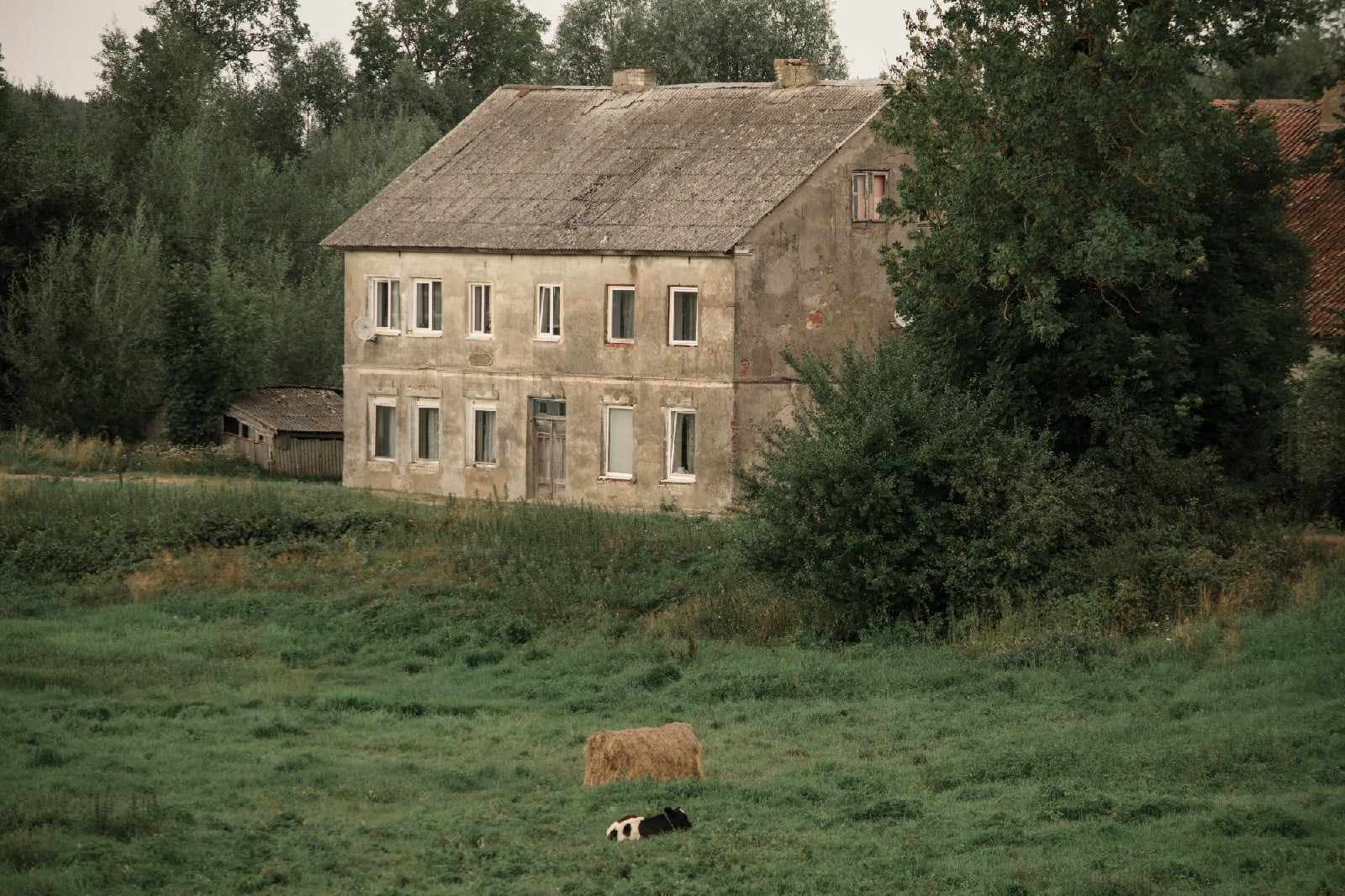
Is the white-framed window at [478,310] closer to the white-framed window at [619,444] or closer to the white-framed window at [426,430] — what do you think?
the white-framed window at [426,430]

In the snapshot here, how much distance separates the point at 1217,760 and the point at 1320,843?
7.81ft

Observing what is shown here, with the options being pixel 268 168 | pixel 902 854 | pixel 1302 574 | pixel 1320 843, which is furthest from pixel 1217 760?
pixel 268 168

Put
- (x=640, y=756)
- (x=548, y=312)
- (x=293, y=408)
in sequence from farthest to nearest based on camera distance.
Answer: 1. (x=293, y=408)
2. (x=548, y=312)
3. (x=640, y=756)

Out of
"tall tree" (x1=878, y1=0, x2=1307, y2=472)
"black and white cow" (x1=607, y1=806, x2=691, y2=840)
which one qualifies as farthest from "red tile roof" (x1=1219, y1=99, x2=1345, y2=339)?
"black and white cow" (x1=607, y1=806, x2=691, y2=840)

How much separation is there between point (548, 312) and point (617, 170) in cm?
391

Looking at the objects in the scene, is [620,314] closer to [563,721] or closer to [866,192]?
[866,192]

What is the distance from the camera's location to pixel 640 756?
13898 millimetres

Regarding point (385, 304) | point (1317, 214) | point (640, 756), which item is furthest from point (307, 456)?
point (640, 756)

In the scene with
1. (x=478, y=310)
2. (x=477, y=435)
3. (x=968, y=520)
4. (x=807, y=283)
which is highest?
(x=807, y=283)

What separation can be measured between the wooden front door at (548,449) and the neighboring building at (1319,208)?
53.9 ft

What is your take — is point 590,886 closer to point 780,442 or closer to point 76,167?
point 780,442

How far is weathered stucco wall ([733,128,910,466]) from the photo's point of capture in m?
33.5

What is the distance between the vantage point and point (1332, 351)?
25.8m

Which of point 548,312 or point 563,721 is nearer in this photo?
point 563,721
